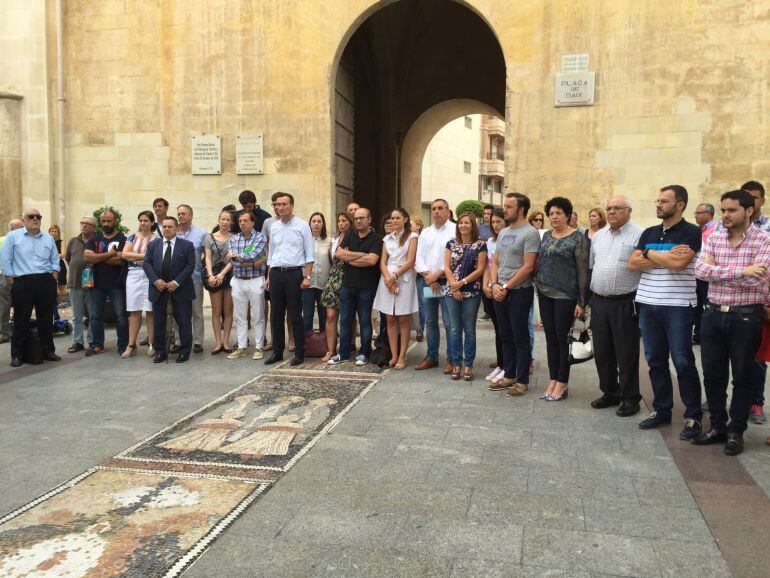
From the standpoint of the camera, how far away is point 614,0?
A: 10078mm

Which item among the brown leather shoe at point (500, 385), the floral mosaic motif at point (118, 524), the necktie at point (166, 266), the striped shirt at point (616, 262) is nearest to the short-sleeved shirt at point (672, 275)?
the striped shirt at point (616, 262)

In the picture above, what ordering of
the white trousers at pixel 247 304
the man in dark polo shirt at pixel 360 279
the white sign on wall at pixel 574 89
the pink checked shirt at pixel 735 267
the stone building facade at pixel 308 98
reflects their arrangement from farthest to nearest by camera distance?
the white sign on wall at pixel 574 89 → the stone building facade at pixel 308 98 → the white trousers at pixel 247 304 → the man in dark polo shirt at pixel 360 279 → the pink checked shirt at pixel 735 267

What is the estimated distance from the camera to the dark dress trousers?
7.43 m

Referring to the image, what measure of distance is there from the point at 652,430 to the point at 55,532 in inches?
154

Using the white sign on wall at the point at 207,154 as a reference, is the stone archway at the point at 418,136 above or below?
above

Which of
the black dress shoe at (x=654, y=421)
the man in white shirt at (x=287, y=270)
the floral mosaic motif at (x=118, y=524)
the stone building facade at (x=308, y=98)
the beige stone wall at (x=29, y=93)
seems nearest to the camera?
the floral mosaic motif at (x=118, y=524)

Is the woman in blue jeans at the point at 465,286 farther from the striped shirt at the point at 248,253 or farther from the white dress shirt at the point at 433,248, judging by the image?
the striped shirt at the point at 248,253

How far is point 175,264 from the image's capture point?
745 cm

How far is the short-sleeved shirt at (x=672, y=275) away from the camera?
15.5 ft

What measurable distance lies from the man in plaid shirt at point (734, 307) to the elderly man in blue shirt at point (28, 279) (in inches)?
262

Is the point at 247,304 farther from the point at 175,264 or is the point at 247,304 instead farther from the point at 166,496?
the point at 166,496

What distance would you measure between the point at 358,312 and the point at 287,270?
0.91 m

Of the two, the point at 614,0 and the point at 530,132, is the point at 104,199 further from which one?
the point at 614,0

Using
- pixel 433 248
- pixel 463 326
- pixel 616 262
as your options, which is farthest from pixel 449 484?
pixel 433 248
